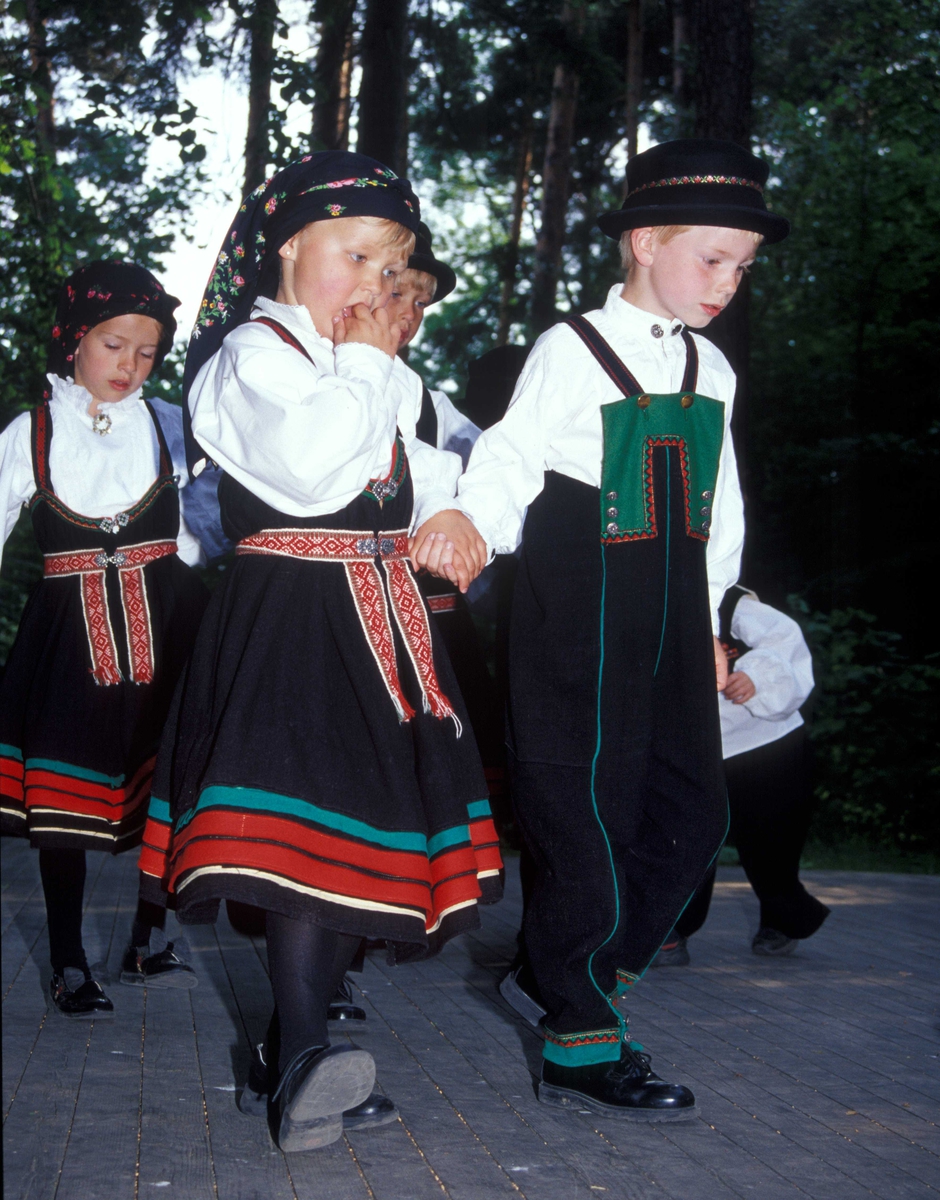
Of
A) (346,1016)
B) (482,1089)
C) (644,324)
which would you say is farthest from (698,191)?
(346,1016)

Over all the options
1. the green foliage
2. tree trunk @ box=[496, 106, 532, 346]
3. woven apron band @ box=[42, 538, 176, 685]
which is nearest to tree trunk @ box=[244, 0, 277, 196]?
woven apron band @ box=[42, 538, 176, 685]

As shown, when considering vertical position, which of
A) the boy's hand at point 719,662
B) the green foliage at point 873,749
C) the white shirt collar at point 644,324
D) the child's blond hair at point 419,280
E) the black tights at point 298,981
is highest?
the child's blond hair at point 419,280

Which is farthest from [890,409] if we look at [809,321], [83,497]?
[83,497]

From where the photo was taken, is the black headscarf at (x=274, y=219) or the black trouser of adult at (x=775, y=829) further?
the black trouser of adult at (x=775, y=829)

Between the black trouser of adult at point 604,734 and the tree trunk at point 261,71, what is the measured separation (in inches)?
213

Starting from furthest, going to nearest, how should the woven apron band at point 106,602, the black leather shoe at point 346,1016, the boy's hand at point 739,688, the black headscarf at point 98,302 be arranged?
the boy's hand at point 739,688, the black headscarf at point 98,302, the woven apron band at point 106,602, the black leather shoe at point 346,1016

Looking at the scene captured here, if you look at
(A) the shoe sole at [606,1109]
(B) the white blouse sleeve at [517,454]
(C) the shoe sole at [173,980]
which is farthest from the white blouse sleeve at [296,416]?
(C) the shoe sole at [173,980]

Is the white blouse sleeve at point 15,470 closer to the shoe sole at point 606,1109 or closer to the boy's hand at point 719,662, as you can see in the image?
the boy's hand at point 719,662

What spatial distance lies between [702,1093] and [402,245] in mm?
2002

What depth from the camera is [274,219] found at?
9.28 ft

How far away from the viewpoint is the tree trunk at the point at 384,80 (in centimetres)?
929

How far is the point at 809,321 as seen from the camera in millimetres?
18250

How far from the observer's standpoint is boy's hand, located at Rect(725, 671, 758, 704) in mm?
4457

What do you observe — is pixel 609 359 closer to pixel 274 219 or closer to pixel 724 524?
pixel 724 524
